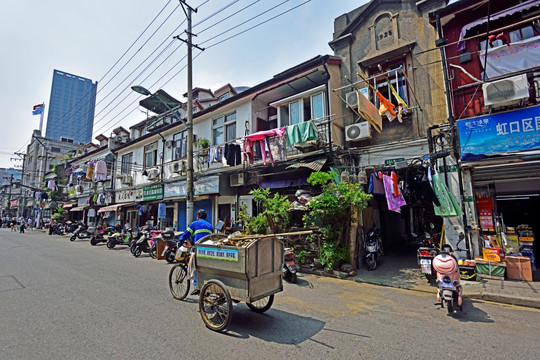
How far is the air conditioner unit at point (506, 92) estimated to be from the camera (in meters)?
7.10

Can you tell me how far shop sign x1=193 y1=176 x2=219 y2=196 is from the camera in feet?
44.4

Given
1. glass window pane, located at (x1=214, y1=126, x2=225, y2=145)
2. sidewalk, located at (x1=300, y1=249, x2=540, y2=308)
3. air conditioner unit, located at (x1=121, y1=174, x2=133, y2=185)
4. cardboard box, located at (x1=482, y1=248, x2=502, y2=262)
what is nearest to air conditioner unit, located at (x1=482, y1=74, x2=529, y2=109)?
cardboard box, located at (x1=482, y1=248, x2=502, y2=262)

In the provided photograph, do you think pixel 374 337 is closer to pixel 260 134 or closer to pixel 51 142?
pixel 260 134

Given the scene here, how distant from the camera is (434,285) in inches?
276

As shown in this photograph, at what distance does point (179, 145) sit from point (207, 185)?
5537mm

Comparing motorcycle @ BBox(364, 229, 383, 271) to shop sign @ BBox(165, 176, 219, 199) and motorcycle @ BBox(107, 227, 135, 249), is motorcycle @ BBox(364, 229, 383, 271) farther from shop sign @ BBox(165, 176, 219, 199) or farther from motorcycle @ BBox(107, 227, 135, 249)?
motorcycle @ BBox(107, 227, 135, 249)

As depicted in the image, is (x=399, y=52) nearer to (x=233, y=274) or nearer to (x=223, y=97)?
(x=233, y=274)

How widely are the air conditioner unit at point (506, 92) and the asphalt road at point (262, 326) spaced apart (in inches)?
209

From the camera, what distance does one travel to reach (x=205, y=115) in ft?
51.7

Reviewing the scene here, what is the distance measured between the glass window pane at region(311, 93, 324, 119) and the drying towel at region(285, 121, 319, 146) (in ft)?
3.75

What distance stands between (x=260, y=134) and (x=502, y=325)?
925cm

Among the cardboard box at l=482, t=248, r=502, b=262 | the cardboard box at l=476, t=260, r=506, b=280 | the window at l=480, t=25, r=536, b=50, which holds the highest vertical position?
the window at l=480, t=25, r=536, b=50

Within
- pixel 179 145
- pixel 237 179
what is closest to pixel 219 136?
pixel 237 179

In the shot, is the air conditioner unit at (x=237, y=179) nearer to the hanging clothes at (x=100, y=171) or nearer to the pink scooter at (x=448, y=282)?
the pink scooter at (x=448, y=282)
